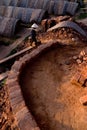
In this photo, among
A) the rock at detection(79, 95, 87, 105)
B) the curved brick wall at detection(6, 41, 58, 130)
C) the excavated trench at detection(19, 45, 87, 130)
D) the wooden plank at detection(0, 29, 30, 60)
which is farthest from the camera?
the wooden plank at detection(0, 29, 30, 60)

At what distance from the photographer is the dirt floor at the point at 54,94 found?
6.44 meters

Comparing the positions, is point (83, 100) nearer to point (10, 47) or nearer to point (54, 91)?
point (54, 91)

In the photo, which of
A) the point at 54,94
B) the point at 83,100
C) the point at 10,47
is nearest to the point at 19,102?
the point at 54,94

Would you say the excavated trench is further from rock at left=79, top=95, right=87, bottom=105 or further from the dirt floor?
rock at left=79, top=95, right=87, bottom=105

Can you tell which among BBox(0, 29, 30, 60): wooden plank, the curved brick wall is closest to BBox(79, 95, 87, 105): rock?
the curved brick wall

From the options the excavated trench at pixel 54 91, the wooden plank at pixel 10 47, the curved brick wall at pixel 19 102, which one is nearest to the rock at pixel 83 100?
the excavated trench at pixel 54 91

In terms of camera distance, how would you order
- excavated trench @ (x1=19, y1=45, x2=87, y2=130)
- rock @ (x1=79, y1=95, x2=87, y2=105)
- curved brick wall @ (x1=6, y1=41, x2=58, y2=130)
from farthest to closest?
1. rock @ (x1=79, y1=95, x2=87, y2=105)
2. excavated trench @ (x1=19, y1=45, x2=87, y2=130)
3. curved brick wall @ (x1=6, y1=41, x2=58, y2=130)

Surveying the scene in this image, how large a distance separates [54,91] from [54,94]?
4.7 inches

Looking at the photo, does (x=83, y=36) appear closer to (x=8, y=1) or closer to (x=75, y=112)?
(x=75, y=112)

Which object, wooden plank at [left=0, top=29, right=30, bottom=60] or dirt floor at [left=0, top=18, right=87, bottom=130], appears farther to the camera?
wooden plank at [left=0, top=29, right=30, bottom=60]

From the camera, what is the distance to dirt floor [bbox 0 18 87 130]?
644cm

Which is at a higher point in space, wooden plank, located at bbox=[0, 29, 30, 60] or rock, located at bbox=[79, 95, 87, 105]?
rock, located at bbox=[79, 95, 87, 105]

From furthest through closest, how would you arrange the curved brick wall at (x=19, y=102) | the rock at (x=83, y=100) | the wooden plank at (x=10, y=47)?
1. the wooden plank at (x=10, y=47)
2. the rock at (x=83, y=100)
3. the curved brick wall at (x=19, y=102)

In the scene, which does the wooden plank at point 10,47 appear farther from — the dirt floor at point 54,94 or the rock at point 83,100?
the rock at point 83,100
